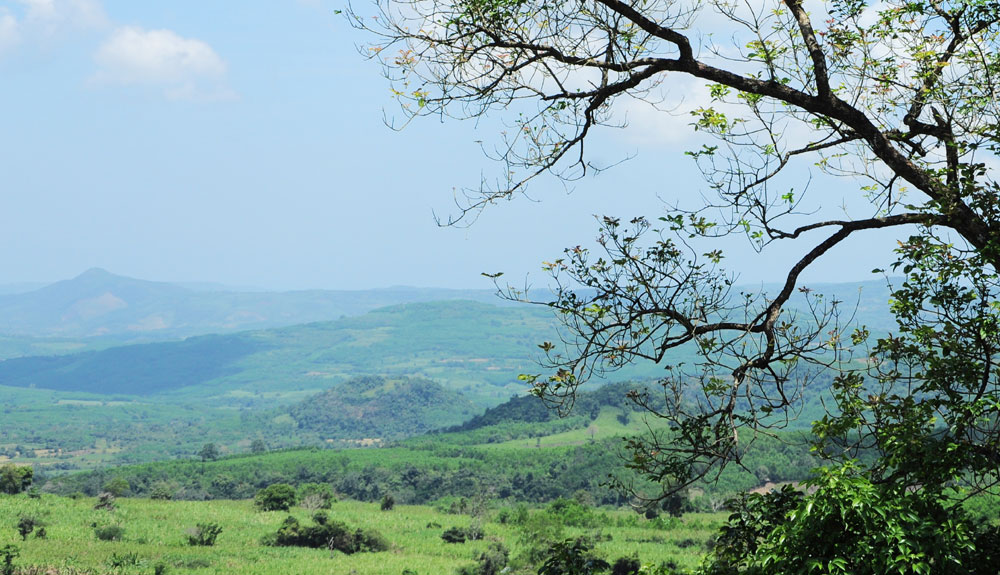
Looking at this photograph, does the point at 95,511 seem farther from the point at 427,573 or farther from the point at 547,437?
the point at 547,437

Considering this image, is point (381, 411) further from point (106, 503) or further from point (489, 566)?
point (489, 566)

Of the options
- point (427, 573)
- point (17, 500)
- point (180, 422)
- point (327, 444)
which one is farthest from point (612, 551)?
point (180, 422)

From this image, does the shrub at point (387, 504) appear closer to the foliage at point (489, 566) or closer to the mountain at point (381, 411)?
the foliage at point (489, 566)

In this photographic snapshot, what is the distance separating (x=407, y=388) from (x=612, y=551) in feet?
509

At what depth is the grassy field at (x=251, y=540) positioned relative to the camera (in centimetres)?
3719

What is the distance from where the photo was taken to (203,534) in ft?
146

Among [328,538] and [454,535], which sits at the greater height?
[328,538]

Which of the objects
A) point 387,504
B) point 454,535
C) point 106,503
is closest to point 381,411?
point 387,504

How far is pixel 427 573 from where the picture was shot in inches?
1558

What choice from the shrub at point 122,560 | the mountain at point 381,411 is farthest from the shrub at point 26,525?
the mountain at point 381,411

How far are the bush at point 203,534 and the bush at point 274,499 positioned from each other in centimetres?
1391

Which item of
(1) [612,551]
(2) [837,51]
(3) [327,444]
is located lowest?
(3) [327,444]

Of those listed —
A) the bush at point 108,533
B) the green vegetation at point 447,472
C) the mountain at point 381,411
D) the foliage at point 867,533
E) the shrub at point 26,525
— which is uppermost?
the foliage at point 867,533

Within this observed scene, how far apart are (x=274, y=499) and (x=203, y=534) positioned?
15931 mm
